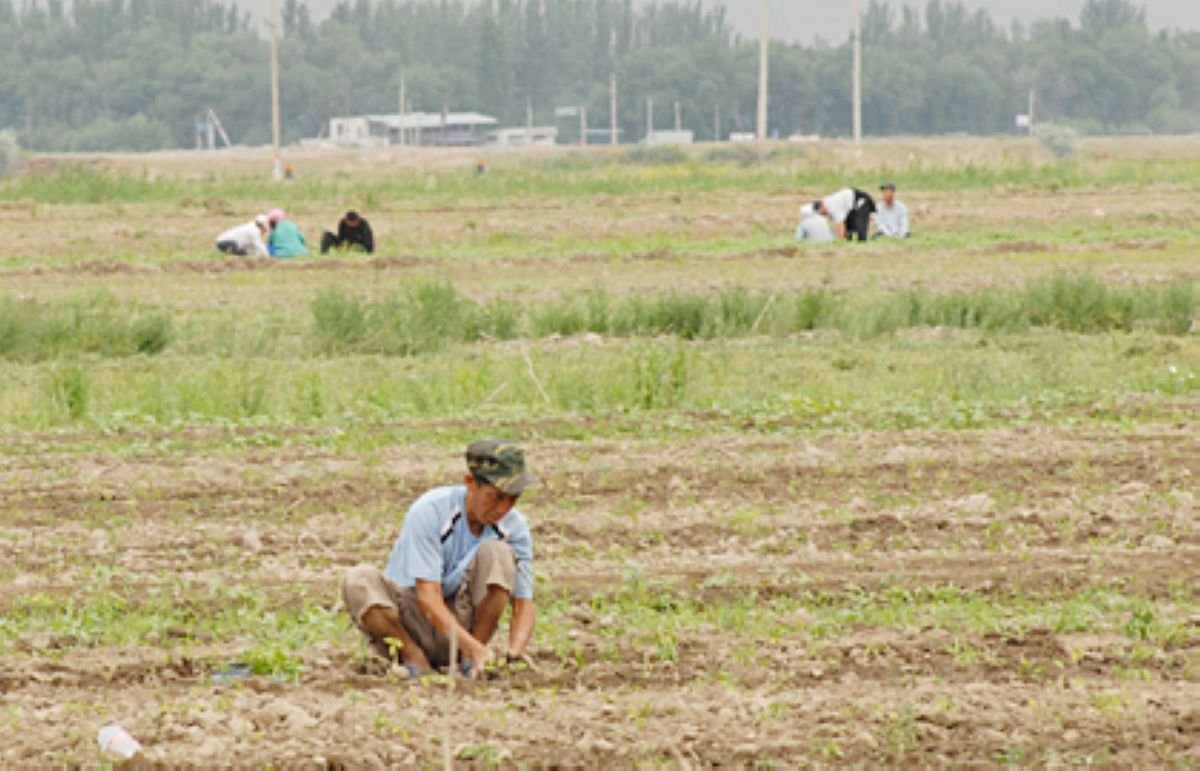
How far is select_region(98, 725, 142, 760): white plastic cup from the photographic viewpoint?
6.29 metres

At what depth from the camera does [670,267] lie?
25.2m

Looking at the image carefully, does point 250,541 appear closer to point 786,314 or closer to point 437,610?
point 437,610

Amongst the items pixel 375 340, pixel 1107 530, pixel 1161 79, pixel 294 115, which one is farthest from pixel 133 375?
pixel 1161 79

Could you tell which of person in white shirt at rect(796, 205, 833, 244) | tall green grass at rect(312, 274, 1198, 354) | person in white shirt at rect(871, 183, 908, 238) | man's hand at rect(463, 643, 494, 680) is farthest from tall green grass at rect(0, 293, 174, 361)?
person in white shirt at rect(871, 183, 908, 238)

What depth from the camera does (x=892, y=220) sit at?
27297mm

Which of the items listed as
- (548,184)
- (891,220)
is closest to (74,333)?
(891,220)

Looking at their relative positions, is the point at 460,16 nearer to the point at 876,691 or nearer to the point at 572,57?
the point at 572,57

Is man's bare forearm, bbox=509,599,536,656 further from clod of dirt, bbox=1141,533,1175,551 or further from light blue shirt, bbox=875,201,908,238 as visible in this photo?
light blue shirt, bbox=875,201,908,238

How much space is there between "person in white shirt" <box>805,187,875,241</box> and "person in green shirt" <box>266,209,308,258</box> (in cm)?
667

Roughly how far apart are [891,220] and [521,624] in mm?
20539

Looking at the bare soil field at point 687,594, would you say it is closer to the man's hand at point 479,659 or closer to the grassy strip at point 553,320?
the man's hand at point 479,659

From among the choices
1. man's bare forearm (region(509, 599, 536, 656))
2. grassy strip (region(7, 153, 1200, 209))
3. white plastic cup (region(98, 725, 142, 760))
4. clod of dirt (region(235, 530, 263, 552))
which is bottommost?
clod of dirt (region(235, 530, 263, 552))

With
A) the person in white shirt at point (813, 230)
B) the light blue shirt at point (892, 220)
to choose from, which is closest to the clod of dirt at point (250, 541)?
the person in white shirt at point (813, 230)

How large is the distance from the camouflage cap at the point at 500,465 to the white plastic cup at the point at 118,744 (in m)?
1.43
